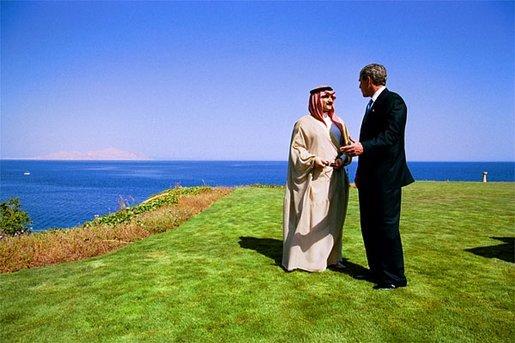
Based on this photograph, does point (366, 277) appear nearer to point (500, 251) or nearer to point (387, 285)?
point (387, 285)

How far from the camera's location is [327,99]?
6.55 meters

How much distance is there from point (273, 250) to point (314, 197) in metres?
2.35

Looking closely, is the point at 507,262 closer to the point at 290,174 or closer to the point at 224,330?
the point at 290,174

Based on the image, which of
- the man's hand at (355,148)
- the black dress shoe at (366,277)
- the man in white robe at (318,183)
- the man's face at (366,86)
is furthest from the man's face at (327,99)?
the black dress shoe at (366,277)

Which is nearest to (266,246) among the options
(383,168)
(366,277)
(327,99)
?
(366,277)

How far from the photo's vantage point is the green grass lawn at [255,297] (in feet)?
14.7

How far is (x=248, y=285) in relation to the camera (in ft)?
19.7

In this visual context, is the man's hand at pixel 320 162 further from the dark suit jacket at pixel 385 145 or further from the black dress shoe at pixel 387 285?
the black dress shoe at pixel 387 285

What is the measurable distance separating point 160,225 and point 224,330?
27.1 ft

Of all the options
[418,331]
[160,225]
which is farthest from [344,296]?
[160,225]

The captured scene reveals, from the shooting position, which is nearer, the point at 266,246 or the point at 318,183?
the point at 318,183

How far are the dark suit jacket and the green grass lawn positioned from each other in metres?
1.68

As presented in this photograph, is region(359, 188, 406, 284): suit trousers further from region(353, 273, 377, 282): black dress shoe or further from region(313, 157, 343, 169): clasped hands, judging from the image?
region(313, 157, 343, 169): clasped hands

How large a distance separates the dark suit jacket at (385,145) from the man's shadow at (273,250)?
178 cm
